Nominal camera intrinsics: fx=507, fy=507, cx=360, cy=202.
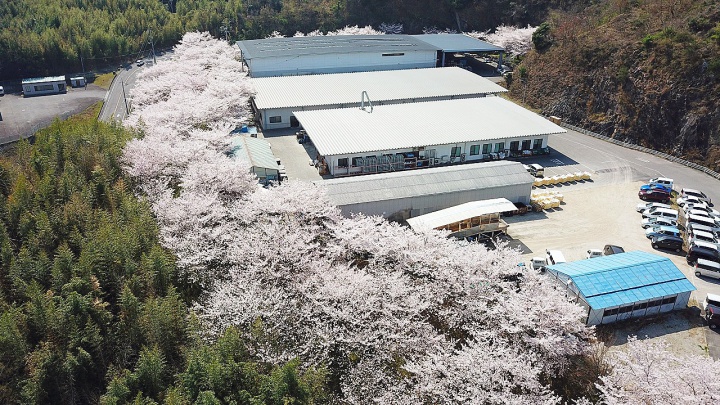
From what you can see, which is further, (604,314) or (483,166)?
(483,166)

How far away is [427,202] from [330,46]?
33985mm

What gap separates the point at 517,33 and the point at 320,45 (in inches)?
960

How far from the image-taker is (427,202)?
1104 inches

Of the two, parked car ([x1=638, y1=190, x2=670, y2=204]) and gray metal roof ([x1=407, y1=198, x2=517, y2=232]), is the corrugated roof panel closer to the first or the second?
gray metal roof ([x1=407, y1=198, x2=517, y2=232])

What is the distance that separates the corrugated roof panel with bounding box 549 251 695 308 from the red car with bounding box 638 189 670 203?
31.3ft

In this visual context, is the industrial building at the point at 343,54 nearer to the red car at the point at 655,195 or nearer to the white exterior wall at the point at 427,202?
the white exterior wall at the point at 427,202

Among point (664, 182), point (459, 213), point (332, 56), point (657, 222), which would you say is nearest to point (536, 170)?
point (664, 182)

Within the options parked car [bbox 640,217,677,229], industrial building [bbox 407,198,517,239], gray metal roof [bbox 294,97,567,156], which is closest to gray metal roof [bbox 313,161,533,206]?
industrial building [bbox 407,198,517,239]

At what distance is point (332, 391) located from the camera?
1677cm

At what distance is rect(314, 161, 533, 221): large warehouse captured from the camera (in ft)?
→ 89.5

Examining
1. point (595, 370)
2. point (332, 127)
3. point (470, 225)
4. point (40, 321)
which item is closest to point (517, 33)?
point (332, 127)

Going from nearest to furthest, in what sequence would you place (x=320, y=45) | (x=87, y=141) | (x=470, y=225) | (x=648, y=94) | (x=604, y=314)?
(x=604, y=314) → (x=470, y=225) → (x=87, y=141) → (x=648, y=94) → (x=320, y=45)

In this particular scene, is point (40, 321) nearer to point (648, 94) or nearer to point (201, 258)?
point (201, 258)

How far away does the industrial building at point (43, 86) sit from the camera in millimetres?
60125
